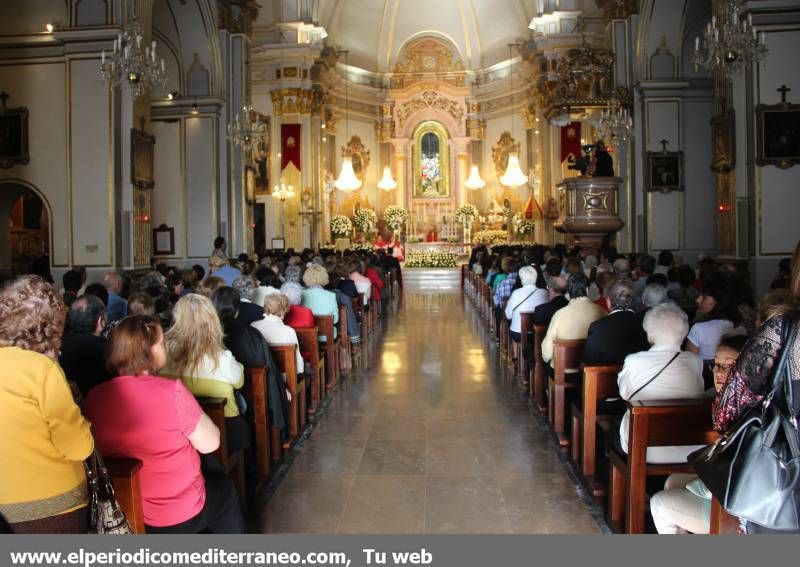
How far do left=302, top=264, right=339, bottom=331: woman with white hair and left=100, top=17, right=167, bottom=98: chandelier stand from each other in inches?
138

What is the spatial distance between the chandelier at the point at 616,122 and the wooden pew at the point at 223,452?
11958 millimetres

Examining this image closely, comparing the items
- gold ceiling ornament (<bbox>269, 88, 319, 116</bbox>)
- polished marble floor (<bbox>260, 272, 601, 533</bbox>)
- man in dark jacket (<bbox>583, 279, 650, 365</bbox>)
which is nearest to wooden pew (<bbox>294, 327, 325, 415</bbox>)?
polished marble floor (<bbox>260, 272, 601, 533</bbox>)

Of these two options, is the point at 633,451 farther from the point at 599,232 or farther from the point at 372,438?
the point at 599,232

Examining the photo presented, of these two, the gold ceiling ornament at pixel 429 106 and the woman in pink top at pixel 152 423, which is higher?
the gold ceiling ornament at pixel 429 106

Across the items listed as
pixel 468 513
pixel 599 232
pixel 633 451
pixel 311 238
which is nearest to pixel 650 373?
pixel 633 451

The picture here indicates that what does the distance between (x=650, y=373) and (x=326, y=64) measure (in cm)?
2118

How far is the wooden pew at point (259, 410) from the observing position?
4.69 m

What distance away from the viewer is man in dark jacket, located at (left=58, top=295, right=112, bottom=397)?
3.59 m

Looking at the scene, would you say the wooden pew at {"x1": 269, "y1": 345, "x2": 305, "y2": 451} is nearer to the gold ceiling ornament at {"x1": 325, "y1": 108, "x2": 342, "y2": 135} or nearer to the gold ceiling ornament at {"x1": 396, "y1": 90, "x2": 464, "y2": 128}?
the gold ceiling ornament at {"x1": 325, "y1": 108, "x2": 342, "y2": 135}

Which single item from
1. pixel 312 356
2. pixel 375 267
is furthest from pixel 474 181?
pixel 312 356

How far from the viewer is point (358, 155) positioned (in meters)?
27.2

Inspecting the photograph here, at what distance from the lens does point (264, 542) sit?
261 centimetres

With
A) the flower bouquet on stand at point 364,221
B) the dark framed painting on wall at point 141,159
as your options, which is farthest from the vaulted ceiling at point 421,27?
the dark framed painting on wall at point 141,159

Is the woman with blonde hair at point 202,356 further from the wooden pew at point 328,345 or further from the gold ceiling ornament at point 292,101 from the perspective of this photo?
the gold ceiling ornament at point 292,101
